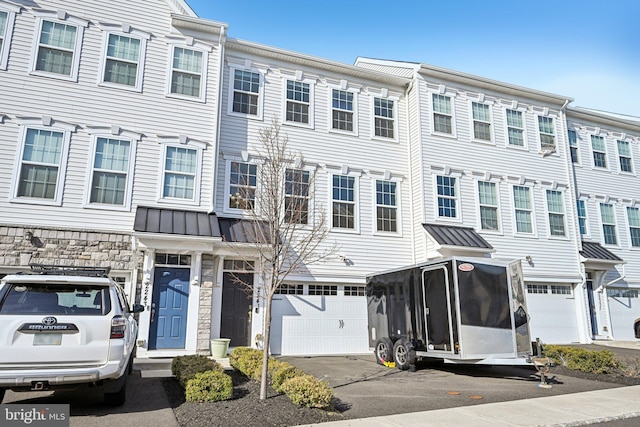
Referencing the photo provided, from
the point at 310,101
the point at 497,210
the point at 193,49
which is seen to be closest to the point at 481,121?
the point at 497,210

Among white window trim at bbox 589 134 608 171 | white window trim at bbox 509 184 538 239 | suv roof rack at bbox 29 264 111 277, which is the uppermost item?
white window trim at bbox 589 134 608 171

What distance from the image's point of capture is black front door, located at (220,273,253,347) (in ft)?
42.4

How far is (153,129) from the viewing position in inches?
512

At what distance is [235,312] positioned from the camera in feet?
43.1

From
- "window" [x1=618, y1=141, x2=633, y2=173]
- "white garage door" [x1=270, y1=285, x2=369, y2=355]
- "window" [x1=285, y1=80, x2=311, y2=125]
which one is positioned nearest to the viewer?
"white garage door" [x1=270, y1=285, x2=369, y2=355]

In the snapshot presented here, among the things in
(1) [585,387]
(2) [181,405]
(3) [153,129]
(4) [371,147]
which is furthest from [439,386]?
(3) [153,129]

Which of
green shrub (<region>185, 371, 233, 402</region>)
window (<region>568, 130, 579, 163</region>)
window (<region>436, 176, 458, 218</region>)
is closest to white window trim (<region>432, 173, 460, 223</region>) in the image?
window (<region>436, 176, 458, 218</region>)

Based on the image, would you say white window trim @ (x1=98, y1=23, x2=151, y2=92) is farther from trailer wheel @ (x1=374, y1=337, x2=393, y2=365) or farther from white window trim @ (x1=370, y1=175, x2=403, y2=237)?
trailer wheel @ (x1=374, y1=337, x2=393, y2=365)

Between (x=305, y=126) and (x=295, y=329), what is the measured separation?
689 cm

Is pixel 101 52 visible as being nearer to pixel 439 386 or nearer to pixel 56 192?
pixel 56 192

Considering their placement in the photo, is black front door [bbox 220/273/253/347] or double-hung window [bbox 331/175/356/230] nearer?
→ black front door [bbox 220/273/253/347]

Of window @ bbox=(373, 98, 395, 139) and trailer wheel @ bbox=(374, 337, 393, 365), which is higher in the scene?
window @ bbox=(373, 98, 395, 139)

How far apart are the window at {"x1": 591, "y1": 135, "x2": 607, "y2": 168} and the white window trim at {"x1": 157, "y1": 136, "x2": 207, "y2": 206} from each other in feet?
57.4

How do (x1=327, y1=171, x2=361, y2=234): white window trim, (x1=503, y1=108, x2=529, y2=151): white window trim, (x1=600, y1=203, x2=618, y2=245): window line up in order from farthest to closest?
(x1=600, y1=203, x2=618, y2=245): window, (x1=503, y1=108, x2=529, y2=151): white window trim, (x1=327, y1=171, x2=361, y2=234): white window trim
